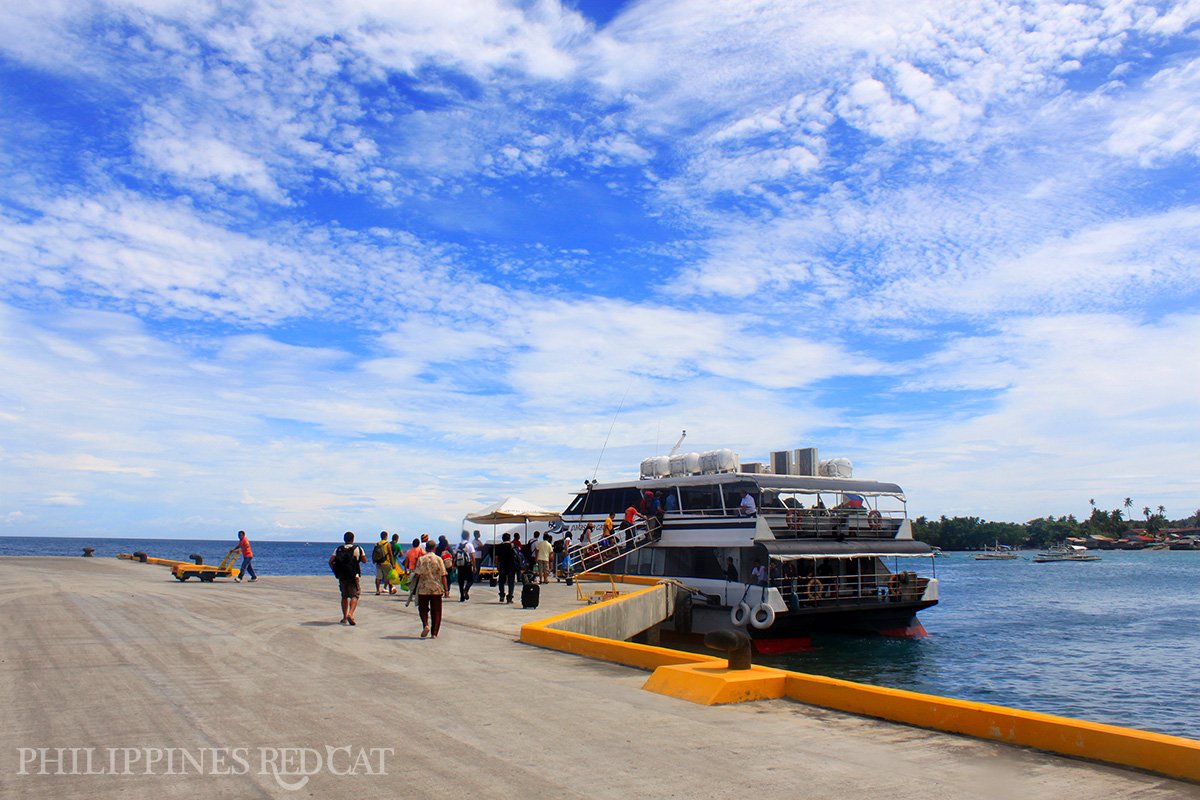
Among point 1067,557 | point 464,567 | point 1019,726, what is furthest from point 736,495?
point 1067,557

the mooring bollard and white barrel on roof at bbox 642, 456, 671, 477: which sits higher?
white barrel on roof at bbox 642, 456, 671, 477

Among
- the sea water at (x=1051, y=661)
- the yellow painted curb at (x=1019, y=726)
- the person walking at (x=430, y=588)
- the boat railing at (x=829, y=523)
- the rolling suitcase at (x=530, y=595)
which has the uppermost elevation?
the boat railing at (x=829, y=523)

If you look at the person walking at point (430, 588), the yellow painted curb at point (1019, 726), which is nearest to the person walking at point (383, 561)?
the person walking at point (430, 588)

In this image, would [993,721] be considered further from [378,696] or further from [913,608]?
[913,608]

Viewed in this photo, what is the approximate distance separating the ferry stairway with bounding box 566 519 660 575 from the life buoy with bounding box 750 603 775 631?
4730mm

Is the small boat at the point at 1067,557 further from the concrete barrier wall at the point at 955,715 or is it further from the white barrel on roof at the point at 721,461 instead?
the concrete barrier wall at the point at 955,715

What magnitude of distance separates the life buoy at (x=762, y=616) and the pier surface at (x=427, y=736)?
390 inches

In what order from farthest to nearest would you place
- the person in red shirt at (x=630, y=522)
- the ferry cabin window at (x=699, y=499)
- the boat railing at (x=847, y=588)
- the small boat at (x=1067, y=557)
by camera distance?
the small boat at (x=1067, y=557) → the person in red shirt at (x=630, y=522) → the ferry cabin window at (x=699, y=499) → the boat railing at (x=847, y=588)

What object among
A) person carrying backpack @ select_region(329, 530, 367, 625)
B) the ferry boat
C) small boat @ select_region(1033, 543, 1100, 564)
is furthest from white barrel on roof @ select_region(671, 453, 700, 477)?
small boat @ select_region(1033, 543, 1100, 564)

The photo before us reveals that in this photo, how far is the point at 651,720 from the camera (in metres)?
8.52

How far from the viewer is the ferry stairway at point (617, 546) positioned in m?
25.5

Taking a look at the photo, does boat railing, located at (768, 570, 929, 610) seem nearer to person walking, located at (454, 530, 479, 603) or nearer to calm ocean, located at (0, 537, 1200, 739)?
calm ocean, located at (0, 537, 1200, 739)

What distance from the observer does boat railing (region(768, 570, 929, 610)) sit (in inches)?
866

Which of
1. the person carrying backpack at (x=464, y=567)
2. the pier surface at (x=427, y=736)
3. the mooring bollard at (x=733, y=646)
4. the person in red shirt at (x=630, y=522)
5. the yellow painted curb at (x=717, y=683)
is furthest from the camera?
the person in red shirt at (x=630, y=522)
